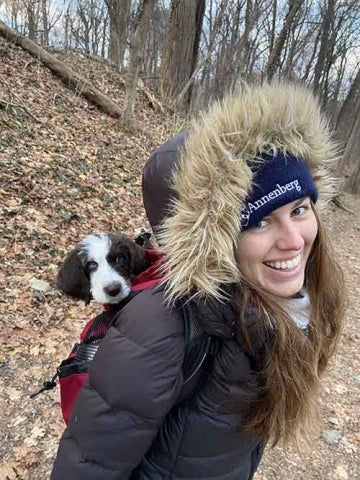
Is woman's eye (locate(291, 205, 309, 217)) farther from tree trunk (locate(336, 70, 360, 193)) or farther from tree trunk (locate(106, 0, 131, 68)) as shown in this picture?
tree trunk (locate(336, 70, 360, 193))

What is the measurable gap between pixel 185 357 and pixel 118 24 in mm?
16389

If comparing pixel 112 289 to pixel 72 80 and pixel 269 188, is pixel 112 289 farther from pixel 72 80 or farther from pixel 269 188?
pixel 72 80

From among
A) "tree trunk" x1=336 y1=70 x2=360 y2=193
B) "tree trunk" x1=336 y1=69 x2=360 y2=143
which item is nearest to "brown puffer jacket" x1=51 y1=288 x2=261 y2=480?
"tree trunk" x1=336 y1=70 x2=360 y2=193

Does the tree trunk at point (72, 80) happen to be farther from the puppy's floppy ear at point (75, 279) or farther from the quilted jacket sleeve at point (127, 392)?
the quilted jacket sleeve at point (127, 392)

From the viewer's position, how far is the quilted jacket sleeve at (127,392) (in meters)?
1.19

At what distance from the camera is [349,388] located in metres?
4.17

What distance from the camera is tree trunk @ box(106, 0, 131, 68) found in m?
14.6

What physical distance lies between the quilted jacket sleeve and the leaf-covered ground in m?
1.85

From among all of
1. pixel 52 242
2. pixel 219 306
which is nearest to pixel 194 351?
pixel 219 306

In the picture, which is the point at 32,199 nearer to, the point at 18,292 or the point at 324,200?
the point at 18,292

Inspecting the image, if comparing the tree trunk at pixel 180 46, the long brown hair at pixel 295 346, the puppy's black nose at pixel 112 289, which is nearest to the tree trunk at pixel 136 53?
the tree trunk at pixel 180 46

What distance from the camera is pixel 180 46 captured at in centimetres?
1273

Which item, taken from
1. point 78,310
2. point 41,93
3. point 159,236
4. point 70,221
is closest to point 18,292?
point 78,310

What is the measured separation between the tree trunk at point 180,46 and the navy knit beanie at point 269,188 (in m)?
12.4
